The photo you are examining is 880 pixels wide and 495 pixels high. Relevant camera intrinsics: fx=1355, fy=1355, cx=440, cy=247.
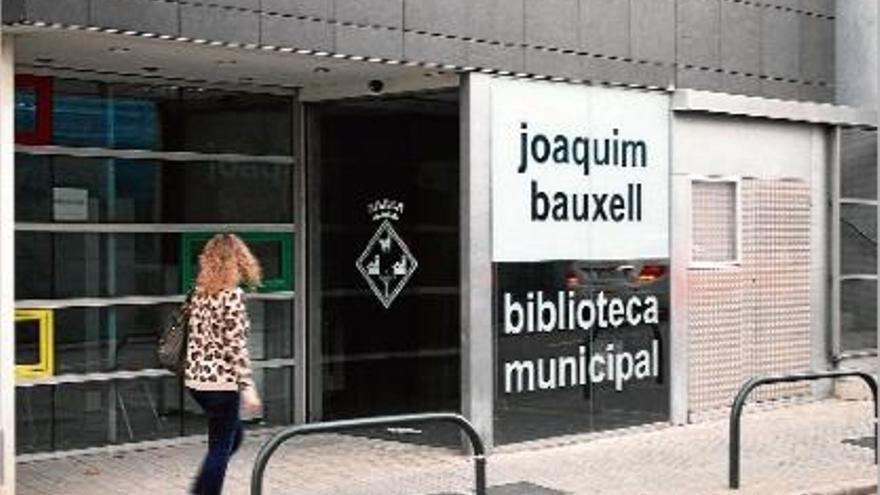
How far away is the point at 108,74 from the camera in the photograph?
11.2 m

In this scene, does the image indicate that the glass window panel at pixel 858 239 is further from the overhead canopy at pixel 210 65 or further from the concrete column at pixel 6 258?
the concrete column at pixel 6 258

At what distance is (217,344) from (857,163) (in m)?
9.27

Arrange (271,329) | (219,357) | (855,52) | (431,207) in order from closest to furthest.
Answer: (219,357) < (271,329) < (431,207) < (855,52)

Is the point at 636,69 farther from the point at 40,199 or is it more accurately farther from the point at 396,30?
the point at 40,199

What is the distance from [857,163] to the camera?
49.9 feet

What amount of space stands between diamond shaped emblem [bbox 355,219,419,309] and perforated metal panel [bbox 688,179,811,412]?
9.00 ft

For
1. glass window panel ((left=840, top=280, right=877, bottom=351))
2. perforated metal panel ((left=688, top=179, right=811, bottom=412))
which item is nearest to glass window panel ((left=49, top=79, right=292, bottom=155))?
perforated metal panel ((left=688, top=179, right=811, bottom=412))

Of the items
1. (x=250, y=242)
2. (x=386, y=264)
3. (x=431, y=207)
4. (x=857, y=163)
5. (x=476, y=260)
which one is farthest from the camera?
(x=857, y=163)

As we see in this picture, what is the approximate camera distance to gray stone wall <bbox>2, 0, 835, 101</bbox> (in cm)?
937

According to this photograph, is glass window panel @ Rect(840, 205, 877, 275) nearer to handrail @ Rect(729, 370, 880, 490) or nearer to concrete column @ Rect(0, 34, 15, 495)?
handrail @ Rect(729, 370, 880, 490)

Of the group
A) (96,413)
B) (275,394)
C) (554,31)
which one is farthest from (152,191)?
(554,31)

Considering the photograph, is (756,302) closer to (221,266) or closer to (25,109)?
(221,266)

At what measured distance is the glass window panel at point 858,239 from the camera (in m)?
15.1

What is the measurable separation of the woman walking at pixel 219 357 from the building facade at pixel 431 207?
1.84 metres
